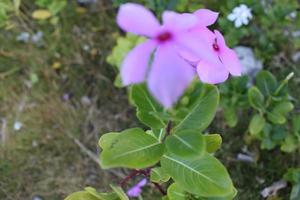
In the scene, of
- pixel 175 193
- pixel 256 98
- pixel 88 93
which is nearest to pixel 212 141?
pixel 175 193

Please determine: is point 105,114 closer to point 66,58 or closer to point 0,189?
point 66,58

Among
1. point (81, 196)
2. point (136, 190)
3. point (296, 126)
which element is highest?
point (81, 196)

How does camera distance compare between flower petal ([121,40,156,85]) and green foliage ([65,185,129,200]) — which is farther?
green foliage ([65,185,129,200])

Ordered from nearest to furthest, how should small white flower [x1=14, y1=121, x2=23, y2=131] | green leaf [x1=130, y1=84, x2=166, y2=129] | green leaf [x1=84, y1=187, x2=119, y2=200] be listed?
green leaf [x1=130, y1=84, x2=166, y2=129], green leaf [x1=84, y1=187, x2=119, y2=200], small white flower [x1=14, y1=121, x2=23, y2=131]

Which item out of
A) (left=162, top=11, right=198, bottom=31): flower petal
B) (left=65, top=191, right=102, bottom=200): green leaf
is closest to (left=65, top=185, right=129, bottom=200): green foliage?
(left=65, top=191, right=102, bottom=200): green leaf

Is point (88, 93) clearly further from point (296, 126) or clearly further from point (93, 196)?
point (93, 196)

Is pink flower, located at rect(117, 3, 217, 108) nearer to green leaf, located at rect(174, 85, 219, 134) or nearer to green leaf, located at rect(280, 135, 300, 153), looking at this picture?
green leaf, located at rect(174, 85, 219, 134)

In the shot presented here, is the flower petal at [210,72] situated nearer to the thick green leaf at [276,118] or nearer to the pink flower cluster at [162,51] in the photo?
the pink flower cluster at [162,51]

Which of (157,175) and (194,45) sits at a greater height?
(194,45)
